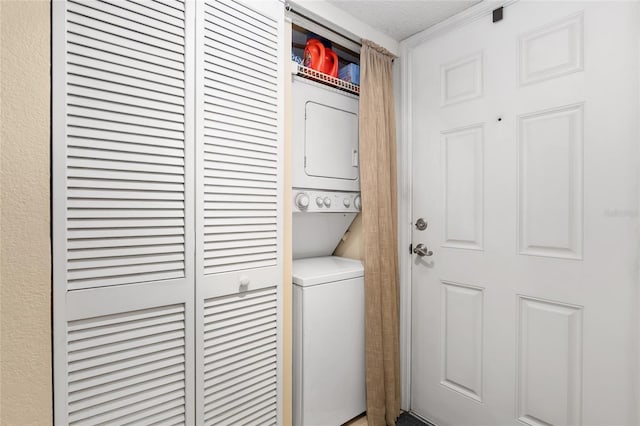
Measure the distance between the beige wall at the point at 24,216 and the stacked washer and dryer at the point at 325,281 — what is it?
104 centimetres

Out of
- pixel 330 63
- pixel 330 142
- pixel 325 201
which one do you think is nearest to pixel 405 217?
pixel 325 201

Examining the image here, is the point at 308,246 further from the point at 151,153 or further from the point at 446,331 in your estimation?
the point at 151,153

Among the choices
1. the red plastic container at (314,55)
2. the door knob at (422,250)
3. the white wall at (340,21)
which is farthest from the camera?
the door knob at (422,250)

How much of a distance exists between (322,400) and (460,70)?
200cm

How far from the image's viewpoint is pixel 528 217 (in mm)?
1556

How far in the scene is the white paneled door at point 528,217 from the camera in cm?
131

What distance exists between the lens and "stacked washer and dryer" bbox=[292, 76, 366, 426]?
5.50ft

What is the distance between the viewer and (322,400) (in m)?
1.73

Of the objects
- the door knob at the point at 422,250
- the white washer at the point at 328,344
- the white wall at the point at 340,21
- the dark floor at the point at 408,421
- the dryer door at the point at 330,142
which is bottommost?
the dark floor at the point at 408,421

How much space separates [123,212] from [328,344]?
3.99ft

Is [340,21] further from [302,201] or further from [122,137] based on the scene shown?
[122,137]

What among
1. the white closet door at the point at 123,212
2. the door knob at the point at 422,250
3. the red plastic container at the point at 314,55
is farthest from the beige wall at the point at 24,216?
the door knob at the point at 422,250

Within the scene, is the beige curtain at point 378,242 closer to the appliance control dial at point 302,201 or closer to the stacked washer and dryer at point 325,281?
the stacked washer and dryer at point 325,281

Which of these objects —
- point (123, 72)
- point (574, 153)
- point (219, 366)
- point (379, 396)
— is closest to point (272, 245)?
point (219, 366)
